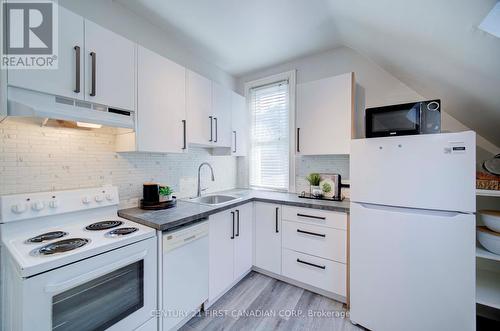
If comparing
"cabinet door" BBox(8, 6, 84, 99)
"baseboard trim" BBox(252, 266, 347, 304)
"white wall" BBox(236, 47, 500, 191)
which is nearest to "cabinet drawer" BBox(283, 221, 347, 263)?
"baseboard trim" BBox(252, 266, 347, 304)

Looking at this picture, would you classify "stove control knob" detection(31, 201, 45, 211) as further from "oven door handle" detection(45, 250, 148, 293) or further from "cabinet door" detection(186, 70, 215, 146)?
"cabinet door" detection(186, 70, 215, 146)

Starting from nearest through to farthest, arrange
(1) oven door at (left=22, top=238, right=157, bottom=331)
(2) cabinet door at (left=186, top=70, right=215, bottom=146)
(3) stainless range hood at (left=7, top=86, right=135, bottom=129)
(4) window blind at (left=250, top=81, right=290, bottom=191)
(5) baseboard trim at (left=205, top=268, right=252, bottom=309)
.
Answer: (1) oven door at (left=22, top=238, right=157, bottom=331) → (3) stainless range hood at (left=7, top=86, right=135, bottom=129) → (5) baseboard trim at (left=205, top=268, right=252, bottom=309) → (2) cabinet door at (left=186, top=70, right=215, bottom=146) → (4) window blind at (left=250, top=81, right=290, bottom=191)

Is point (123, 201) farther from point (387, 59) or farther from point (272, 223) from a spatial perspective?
point (387, 59)

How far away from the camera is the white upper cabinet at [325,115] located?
197 centimetres

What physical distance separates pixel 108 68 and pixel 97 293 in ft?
4.62

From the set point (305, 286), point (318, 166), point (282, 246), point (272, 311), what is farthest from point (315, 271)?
point (318, 166)

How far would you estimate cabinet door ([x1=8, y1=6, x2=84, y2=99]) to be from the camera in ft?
3.43

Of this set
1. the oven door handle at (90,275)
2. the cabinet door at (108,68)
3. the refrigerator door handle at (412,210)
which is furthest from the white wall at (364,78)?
the oven door handle at (90,275)

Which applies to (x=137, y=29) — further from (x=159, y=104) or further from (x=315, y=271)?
(x=315, y=271)

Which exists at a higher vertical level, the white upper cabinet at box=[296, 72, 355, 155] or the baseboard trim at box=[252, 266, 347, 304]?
the white upper cabinet at box=[296, 72, 355, 155]

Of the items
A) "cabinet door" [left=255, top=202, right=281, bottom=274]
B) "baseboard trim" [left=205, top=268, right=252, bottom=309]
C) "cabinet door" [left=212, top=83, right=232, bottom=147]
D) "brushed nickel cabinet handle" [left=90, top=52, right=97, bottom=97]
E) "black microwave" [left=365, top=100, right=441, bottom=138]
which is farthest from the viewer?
"cabinet door" [left=212, top=83, right=232, bottom=147]

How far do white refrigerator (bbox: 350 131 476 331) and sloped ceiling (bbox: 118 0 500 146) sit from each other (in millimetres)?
469

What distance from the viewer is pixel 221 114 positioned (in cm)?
234

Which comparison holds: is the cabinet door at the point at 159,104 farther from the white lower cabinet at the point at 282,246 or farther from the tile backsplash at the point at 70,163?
the white lower cabinet at the point at 282,246
